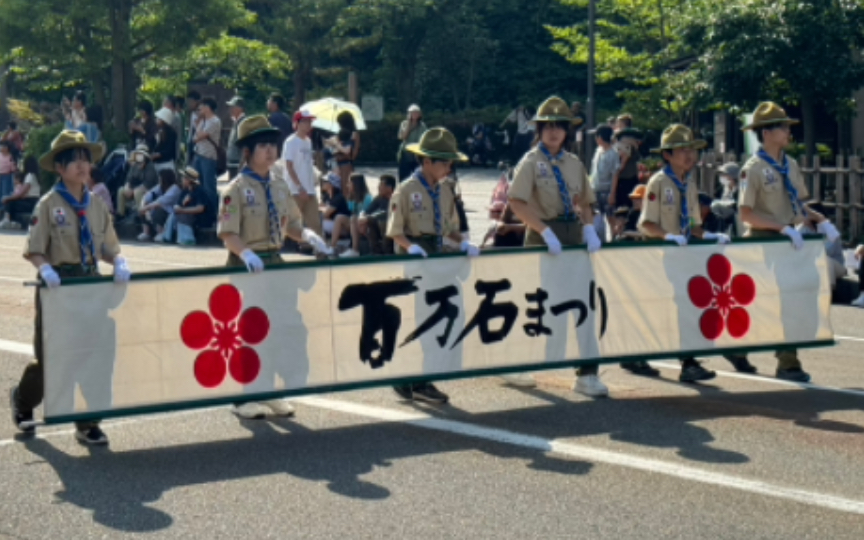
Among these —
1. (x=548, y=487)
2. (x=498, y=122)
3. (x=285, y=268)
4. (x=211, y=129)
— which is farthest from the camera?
(x=498, y=122)

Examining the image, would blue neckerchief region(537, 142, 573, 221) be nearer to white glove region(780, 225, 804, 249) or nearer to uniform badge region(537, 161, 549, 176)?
uniform badge region(537, 161, 549, 176)

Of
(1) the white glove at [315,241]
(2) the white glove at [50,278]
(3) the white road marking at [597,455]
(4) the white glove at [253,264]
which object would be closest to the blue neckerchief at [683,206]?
(3) the white road marking at [597,455]

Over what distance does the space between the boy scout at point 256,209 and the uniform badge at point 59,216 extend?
1086 millimetres

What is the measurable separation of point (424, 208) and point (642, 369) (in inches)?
94.6

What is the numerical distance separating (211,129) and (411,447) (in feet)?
48.3

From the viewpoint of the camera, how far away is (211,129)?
22859mm

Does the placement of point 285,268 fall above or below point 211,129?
below

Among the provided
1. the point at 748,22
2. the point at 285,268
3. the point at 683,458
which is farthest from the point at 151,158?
the point at 683,458

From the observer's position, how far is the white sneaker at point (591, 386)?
10.4 m

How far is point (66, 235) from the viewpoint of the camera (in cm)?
910

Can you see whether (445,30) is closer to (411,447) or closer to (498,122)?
(498,122)

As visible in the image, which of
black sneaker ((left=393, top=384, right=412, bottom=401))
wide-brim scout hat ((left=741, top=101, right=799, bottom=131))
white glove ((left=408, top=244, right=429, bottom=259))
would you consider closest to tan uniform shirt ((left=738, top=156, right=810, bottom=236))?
wide-brim scout hat ((left=741, top=101, right=799, bottom=131))

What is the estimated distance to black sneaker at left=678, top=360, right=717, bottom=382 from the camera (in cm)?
1116

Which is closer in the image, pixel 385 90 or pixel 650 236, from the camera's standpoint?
pixel 650 236
